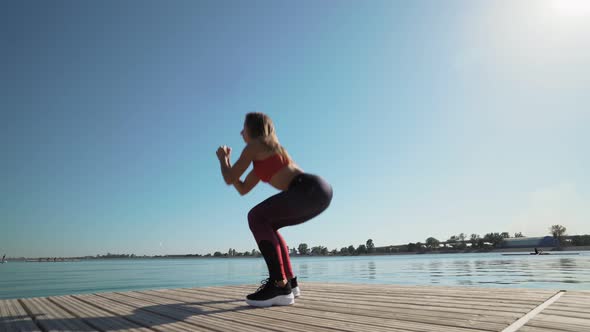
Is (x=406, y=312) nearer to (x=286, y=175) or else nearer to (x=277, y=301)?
(x=277, y=301)

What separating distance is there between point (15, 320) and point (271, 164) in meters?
3.10

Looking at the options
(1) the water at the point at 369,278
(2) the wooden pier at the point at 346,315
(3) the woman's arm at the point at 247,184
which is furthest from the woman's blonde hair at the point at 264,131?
(1) the water at the point at 369,278

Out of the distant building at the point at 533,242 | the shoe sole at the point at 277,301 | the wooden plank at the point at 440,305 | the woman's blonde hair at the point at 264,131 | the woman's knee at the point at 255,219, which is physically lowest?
the distant building at the point at 533,242

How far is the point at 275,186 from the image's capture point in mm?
3967

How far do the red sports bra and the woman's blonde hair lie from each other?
2.2 inches

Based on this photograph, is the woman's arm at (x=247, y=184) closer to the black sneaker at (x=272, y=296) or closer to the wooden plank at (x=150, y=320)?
the black sneaker at (x=272, y=296)

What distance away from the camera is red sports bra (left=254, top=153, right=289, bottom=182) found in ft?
12.5

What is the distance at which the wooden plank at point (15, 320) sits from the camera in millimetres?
3018

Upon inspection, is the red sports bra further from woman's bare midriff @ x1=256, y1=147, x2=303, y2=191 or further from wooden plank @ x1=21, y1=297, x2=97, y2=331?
wooden plank @ x1=21, y1=297, x2=97, y2=331

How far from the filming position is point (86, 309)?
4.17 metres

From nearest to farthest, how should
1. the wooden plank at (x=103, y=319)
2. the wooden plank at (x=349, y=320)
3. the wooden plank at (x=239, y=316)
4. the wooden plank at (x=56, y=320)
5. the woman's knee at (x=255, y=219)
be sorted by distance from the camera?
1. the wooden plank at (x=349, y=320)
2. the wooden plank at (x=239, y=316)
3. the wooden plank at (x=103, y=319)
4. the wooden plank at (x=56, y=320)
5. the woman's knee at (x=255, y=219)

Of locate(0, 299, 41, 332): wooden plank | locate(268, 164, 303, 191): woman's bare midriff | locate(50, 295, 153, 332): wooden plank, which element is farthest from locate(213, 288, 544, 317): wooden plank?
locate(0, 299, 41, 332): wooden plank

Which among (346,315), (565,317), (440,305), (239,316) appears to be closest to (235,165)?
(239,316)

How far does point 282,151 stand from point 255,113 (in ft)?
2.09
